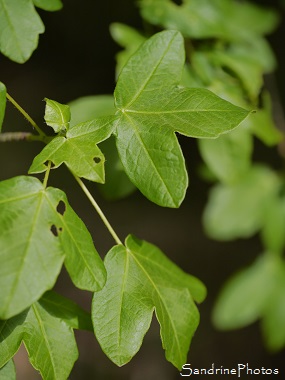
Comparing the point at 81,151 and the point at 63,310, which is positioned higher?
the point at 81,151

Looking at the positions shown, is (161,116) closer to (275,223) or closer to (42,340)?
(42,340)

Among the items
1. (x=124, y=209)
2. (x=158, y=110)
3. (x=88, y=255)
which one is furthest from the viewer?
(x=124, y=209)

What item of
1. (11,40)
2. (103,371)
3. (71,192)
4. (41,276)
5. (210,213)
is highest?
(11,40)

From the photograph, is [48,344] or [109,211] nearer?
[48,344]

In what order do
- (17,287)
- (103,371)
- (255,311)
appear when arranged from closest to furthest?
1. (17,287)
2. (255,311)
3. (103,371)

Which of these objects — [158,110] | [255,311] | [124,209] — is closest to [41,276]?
[158,110]

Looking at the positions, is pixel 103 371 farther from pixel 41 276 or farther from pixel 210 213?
pixel 41 276

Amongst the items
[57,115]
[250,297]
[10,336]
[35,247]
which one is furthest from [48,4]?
[250,297]

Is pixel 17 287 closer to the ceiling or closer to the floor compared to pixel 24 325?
closer to the ceiling
